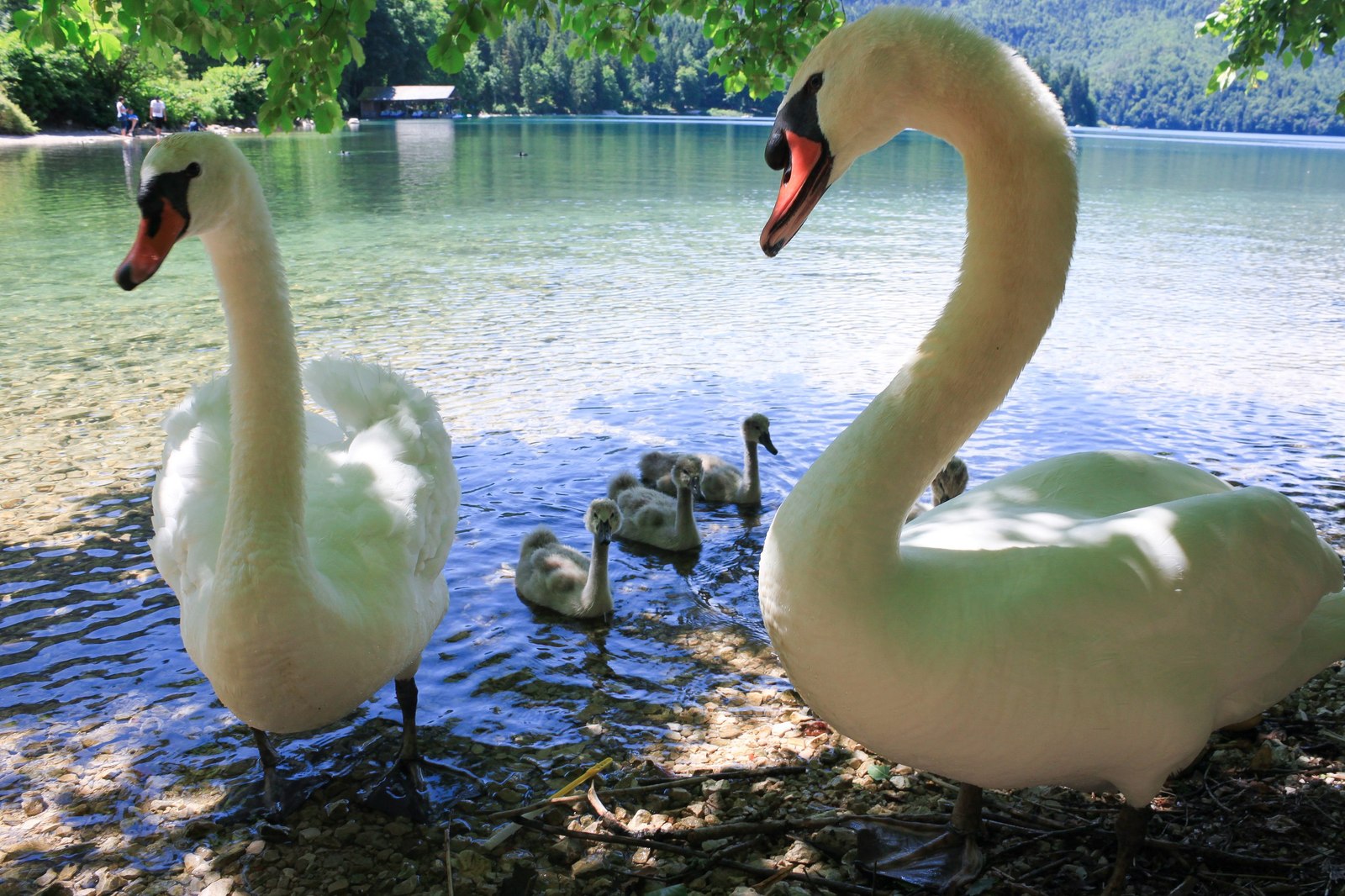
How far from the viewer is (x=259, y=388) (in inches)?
137

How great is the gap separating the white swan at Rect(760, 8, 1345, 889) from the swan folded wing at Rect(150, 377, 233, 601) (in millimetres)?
2237

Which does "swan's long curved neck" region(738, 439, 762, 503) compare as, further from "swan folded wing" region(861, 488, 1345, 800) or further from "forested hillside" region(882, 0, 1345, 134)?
"forested hillside" region(882, 0, 1345, 134)

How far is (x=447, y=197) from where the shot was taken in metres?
27.5

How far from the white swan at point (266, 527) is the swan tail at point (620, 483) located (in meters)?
3.28

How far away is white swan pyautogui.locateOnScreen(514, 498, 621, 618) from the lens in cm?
578

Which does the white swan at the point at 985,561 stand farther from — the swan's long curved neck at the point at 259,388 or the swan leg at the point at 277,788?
the swan leg at the point at 277,788

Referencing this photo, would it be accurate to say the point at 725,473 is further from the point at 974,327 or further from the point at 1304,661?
the point at 974,327

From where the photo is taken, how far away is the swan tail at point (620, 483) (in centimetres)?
754

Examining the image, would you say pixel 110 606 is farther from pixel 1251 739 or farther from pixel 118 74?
pixel 118 74

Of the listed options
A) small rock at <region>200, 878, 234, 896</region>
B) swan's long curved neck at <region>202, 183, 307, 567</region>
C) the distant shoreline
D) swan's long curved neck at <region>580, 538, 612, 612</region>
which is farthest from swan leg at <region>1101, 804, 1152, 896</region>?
the distant shoreline

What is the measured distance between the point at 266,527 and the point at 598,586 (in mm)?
2709

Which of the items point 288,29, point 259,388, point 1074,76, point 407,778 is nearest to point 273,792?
point 407,778

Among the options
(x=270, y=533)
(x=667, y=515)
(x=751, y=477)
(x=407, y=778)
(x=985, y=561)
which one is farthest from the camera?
(x=751, y=477)

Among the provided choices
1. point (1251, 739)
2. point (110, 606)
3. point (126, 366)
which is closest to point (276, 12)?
point (110, 606)
